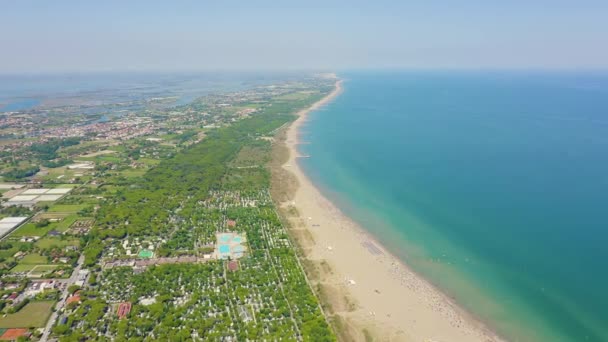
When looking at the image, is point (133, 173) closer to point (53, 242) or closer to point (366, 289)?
point (53, 242)

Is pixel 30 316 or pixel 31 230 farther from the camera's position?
pixel 31 230

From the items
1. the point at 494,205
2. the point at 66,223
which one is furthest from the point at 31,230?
the point at 494,205

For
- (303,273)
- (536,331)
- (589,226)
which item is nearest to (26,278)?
(303,273)

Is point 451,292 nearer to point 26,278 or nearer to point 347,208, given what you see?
point 347,208

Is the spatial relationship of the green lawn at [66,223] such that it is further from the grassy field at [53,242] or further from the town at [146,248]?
the grassy field at [53,242]

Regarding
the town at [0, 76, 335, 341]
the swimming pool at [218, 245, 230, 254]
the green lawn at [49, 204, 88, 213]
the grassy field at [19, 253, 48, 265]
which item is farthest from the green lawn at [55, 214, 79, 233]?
the swimming pool at [218, 245, 230, 254]

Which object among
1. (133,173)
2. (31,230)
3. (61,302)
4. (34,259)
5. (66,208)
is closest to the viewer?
(61,302)
